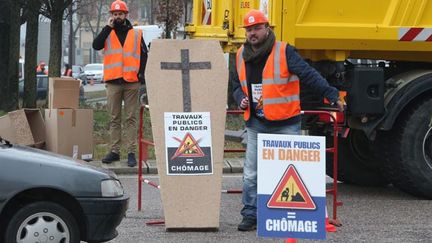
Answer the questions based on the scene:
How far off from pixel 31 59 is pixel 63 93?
8.64 metres

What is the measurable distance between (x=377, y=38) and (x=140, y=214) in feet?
9.58

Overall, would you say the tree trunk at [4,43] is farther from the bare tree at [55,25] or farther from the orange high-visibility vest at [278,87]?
the orange high-visibility vest at [278,87]

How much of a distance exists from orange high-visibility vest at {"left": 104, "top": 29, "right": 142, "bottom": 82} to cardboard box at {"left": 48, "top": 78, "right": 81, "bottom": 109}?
483 mm

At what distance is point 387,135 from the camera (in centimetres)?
877

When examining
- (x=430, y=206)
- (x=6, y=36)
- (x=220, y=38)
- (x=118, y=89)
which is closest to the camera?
(x=430, y=206)

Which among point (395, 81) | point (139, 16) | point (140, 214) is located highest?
point (139, 16)

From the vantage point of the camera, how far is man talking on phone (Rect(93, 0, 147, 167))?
10.7 metres

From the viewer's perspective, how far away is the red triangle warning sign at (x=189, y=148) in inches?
290

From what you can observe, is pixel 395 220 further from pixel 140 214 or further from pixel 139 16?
pixel 139 16

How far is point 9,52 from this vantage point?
19.4m

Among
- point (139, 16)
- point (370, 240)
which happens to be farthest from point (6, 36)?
point (139, 16)

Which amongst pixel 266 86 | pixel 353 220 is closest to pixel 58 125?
pixel 266 86

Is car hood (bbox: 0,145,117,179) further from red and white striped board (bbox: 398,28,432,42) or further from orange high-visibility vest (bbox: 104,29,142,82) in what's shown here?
orange high-visibility vest (bbox: 104,29,142,82)

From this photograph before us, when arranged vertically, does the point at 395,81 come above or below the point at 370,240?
above
